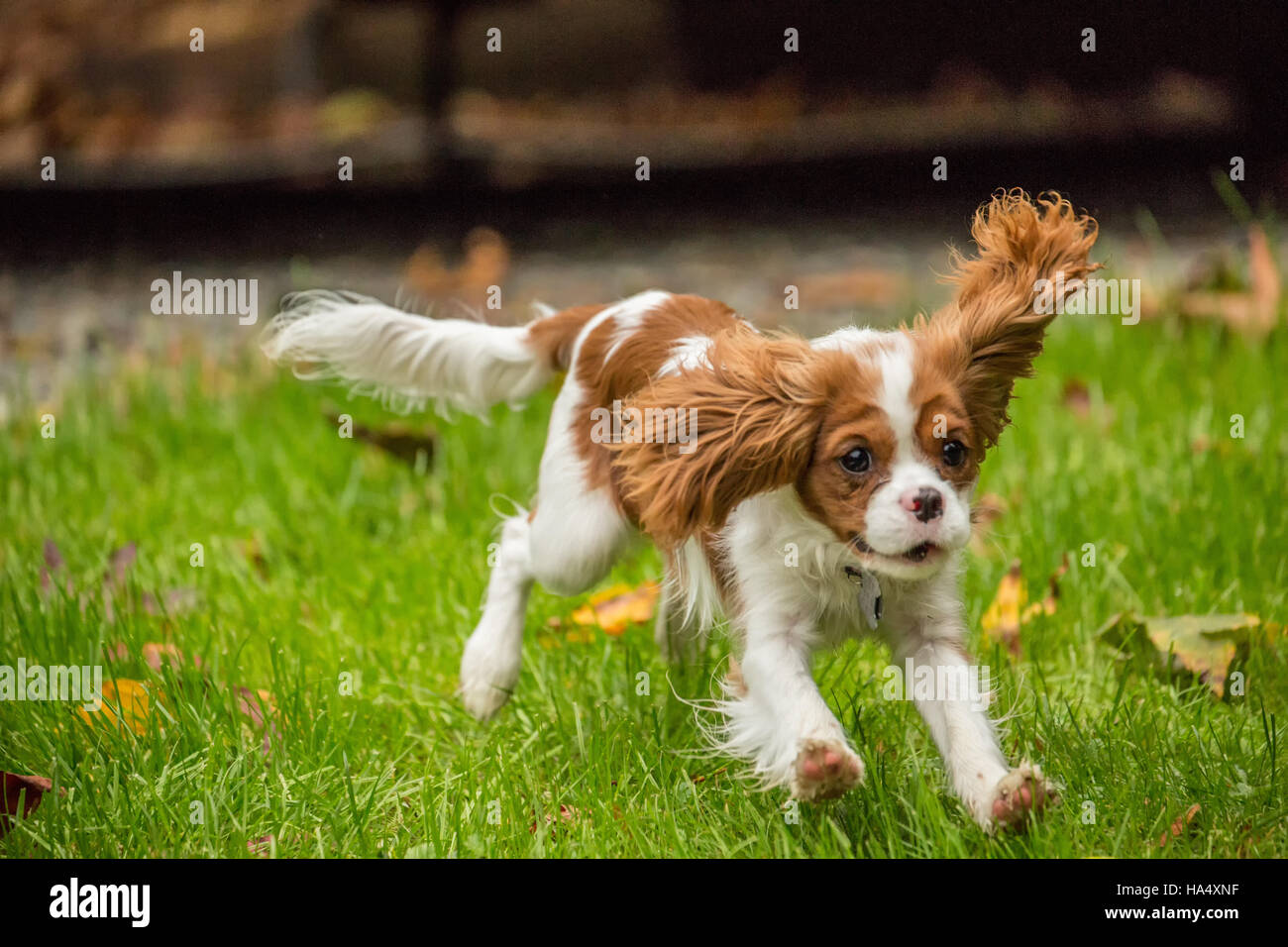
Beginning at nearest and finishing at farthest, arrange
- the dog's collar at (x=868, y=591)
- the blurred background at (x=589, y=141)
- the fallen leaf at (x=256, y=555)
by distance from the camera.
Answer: the dog's collar at (x=868, y=591) < the fallen leaf at (x=256, y=555) < the blurred background at (x=589, y=141)

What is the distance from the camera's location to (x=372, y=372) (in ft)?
11.6

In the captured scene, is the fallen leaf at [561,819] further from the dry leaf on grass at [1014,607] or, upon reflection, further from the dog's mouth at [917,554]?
the dry leaf on grass at [1014,607]

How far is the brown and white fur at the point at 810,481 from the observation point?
2420mm

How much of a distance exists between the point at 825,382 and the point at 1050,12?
785cm

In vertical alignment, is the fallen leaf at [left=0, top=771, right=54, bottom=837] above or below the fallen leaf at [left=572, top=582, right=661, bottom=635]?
below

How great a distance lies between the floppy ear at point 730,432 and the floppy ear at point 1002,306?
0.25 metres

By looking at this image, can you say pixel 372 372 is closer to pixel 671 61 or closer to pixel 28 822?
pixel 28 822

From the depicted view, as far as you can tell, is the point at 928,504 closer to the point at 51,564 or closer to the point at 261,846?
the point at 261,846

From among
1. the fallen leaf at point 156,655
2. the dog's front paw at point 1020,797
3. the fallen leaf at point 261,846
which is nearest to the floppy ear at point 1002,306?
the dog's front paw at point 1020,797

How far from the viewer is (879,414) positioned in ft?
7.97

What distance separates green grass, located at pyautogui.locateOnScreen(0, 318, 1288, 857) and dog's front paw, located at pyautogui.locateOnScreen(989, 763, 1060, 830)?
0.04 meters

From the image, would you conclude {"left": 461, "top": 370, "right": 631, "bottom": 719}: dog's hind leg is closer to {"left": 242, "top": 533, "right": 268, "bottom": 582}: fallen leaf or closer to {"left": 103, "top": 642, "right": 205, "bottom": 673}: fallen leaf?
{"left": 103, "top": 642, "right": 205, "bottom": 673}: fallen leaf

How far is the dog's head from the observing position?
7.91 feet

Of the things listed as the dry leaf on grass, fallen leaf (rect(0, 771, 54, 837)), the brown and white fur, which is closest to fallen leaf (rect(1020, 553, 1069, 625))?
the dry leaf on grass
